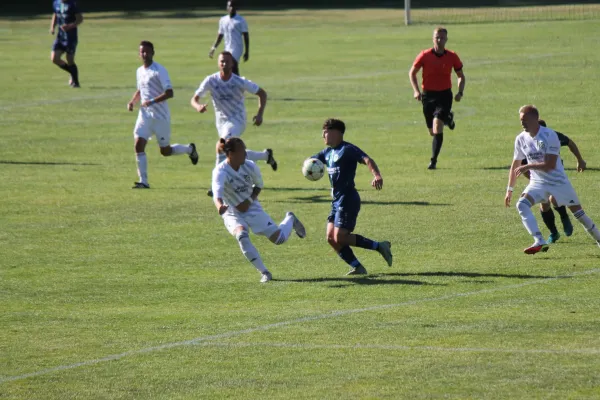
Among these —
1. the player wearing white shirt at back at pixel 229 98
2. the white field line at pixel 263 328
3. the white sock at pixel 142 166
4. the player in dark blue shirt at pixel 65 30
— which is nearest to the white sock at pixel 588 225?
the white field line at pixel 263 328

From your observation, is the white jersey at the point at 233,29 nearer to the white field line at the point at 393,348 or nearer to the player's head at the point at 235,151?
the player's head at the point at 235,151

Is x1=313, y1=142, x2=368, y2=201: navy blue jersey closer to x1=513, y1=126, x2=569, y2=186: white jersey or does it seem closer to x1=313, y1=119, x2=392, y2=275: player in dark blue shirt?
x1=313, y1=119, x2=392, y2=275: player in dark blue shirt

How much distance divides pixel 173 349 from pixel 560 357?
3.39 m

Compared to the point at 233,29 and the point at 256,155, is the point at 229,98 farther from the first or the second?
the point at 233,29

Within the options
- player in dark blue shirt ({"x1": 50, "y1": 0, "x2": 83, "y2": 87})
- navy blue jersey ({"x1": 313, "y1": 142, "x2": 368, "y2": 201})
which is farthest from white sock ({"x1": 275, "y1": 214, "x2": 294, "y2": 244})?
player in dark blue shirt ({"x1": 50, "y1": 0, "x2": 83, "y2": 87})

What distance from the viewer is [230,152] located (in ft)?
46.3

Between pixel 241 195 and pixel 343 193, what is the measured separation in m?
1.16

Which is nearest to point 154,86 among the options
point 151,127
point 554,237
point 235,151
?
point 151,127

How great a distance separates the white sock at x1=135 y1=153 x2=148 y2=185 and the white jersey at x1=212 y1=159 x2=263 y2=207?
724 centimetres

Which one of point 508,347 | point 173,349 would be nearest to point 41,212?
point 173,349

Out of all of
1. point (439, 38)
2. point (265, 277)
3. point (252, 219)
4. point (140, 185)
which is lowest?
point (140, 185)

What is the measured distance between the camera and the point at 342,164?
14.1 meters

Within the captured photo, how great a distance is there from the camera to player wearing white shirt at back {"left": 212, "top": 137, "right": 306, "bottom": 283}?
1412cm

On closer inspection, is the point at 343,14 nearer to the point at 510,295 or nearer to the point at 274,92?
the point at 274,92
